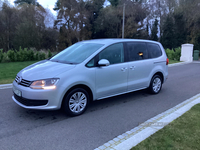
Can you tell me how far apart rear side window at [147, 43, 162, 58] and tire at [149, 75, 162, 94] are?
733mm

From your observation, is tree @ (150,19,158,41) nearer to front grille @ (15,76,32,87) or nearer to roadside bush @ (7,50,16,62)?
roadside bush @ (7,50,16,62)

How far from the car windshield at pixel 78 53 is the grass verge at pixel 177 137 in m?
2.43

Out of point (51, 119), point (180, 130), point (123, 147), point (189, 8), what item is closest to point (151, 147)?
point (123, 147)

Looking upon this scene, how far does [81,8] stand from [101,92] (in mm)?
38484

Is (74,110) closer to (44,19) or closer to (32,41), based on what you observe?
(32,41)

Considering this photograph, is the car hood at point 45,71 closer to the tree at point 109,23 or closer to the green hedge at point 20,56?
the green hedge at point 20,56

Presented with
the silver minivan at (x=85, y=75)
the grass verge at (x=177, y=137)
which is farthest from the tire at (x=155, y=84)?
the grass verge at (x=177, y=137)

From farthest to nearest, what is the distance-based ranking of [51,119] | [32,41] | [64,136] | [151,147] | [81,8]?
[81,8] < [32,41] < [51,119] < [64,136] < [151,147]

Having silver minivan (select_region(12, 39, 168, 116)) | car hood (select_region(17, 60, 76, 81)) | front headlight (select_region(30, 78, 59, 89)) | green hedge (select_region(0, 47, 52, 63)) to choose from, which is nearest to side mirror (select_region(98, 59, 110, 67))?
silver minivan (select_region(12, 39, 168, 116))

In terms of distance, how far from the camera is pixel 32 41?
30922mm

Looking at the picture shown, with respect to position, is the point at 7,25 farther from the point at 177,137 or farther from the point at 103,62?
the point at 177,137

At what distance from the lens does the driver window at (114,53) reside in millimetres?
4782

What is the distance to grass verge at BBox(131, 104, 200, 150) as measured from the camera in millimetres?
3008

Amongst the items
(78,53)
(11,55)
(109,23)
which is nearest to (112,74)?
(78,53)
